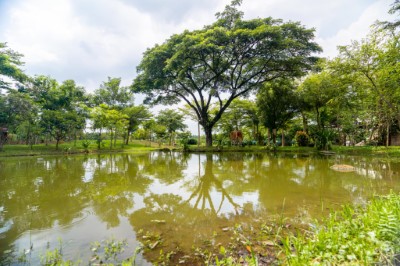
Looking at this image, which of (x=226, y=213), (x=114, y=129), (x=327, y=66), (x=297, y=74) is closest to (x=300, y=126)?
(x=297, y=74)

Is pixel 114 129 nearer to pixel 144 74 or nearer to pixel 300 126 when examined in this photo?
pixel 144 74

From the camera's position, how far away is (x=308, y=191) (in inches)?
198

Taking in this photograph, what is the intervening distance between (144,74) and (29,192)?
14333 millimetres

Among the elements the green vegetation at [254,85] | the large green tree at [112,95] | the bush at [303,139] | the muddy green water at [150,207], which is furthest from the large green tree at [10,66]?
the bush at [303,139]

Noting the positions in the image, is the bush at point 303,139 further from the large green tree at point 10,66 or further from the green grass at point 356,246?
the large green tree at point 10,66

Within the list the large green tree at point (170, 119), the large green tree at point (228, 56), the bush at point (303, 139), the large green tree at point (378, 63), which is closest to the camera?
the large green tree at point (378, 63)

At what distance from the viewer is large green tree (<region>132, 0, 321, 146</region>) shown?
13.8 m

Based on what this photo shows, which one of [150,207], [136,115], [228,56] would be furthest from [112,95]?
[150,207]

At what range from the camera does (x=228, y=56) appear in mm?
15992

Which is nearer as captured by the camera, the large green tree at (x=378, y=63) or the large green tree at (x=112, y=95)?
the large green tree at (x=378, y=63)

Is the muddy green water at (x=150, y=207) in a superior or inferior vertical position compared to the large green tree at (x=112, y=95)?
inferior

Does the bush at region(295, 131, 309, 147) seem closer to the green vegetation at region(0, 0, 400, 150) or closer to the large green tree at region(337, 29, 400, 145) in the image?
the green vegetation at region(0, 0, 400, 150)

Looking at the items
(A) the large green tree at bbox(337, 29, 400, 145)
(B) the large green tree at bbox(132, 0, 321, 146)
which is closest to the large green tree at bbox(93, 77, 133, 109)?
(B) the large green tree at bbox(132, 0, 321, 146)

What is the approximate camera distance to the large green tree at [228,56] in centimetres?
1375
